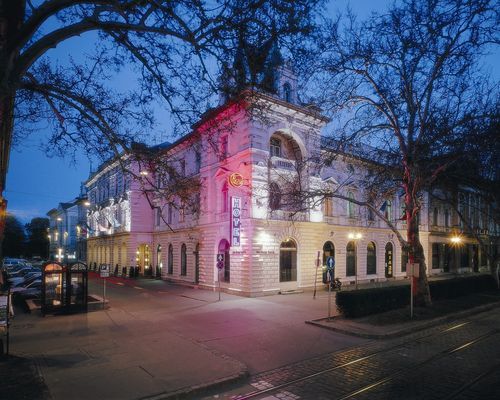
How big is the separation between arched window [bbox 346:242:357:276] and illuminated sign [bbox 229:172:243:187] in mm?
13061

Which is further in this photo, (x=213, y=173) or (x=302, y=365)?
(x=213, y=173)

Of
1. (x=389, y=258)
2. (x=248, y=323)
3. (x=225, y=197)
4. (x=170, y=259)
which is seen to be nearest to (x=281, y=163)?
(x=225, y=197)

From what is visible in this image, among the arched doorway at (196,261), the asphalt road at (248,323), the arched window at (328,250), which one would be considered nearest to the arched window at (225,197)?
the arched doorway at (196,261)

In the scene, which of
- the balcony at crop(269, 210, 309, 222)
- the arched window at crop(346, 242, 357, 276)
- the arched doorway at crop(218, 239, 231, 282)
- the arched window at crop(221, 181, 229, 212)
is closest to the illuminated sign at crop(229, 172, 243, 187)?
the balcony at crop(269, 210, 309, 222)

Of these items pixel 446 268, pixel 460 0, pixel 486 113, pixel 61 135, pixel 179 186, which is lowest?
pixel 446 268

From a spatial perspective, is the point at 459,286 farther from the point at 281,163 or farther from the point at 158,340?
the point at 158,340

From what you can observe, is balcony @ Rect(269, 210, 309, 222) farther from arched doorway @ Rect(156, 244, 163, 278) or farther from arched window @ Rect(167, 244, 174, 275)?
arched doorway @ Rect(156, 244, 163, 278)

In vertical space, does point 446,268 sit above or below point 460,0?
below

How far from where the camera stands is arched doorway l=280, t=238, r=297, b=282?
24.4m

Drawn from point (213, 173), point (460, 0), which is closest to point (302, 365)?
point (460, 0)

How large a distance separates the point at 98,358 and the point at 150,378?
7.50 feet

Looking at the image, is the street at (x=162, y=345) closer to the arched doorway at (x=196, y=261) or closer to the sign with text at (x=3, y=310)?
the sign with text at (x=3, y=310)

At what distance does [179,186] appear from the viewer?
1032cm

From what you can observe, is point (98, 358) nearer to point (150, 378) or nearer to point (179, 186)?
point (150, 378)
